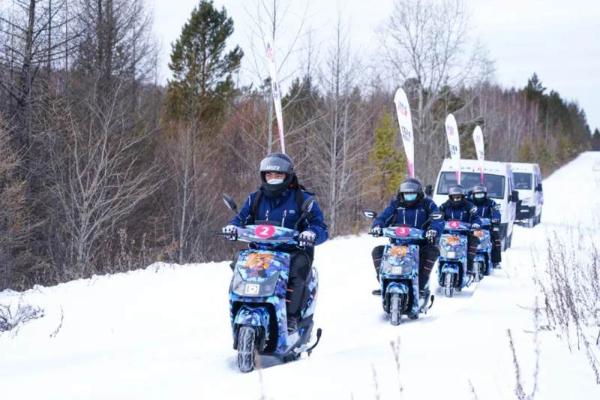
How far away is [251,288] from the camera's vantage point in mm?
6020

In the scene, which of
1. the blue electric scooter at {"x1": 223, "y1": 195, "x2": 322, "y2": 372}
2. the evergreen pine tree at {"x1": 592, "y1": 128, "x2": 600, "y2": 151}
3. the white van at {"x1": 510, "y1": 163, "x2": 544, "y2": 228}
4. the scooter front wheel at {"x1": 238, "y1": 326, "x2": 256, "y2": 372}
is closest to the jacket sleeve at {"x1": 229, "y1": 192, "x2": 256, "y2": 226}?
the blue electric scooter at {"x1": 223, "y1": 195, "x2": 322, "y2": 372}

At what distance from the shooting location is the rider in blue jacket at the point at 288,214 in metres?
6.32

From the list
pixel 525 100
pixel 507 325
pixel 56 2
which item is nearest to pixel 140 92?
pixel 56 2

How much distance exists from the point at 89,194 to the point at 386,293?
51.2ft

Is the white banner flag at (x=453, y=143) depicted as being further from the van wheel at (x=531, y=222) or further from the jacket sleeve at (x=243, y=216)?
the jacket sleeve at (x=243, y=216)

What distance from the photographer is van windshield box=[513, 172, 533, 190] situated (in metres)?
26.7

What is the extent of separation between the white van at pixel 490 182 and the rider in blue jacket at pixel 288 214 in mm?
12653

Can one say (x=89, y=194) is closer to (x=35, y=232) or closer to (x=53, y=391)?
(x=35, y=232)

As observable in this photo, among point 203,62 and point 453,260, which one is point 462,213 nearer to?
point 453,260

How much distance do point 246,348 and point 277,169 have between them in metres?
1.73

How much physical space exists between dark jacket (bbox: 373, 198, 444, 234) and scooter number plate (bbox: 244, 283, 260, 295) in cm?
395

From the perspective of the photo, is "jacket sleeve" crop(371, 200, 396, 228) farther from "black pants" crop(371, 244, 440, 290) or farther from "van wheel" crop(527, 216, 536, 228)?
"van wheel" crop(527, 216, 536, 228)

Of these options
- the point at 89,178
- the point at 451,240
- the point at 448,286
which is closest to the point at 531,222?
the point at 451,240

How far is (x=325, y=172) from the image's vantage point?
93.9 ft
